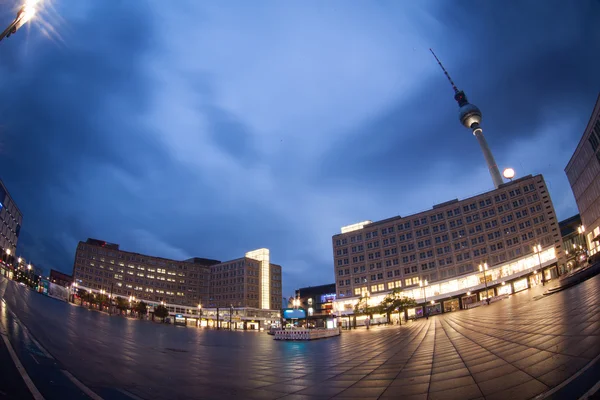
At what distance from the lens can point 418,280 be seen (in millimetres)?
84125

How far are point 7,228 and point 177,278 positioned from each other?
220ft

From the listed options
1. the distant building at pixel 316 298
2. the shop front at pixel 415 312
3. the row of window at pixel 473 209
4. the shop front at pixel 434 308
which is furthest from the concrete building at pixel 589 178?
the distant building at pixel 316 298

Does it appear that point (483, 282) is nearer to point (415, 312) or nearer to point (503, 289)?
point (503, 289)

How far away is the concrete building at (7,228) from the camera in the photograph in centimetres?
8025

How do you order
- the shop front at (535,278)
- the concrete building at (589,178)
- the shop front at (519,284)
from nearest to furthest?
the concrete building at (589,178) → the shop front at (535,278) → the shop front at (519,284)

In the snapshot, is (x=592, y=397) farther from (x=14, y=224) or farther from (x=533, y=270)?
(x=14, y=224)

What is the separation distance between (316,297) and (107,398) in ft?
433

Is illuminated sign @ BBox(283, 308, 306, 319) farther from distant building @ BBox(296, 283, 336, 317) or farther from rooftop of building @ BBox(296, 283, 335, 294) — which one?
rooftop of building @ BBox(296, 283, 335, 294)

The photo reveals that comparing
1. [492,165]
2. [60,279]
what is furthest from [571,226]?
Answer: [60,279]

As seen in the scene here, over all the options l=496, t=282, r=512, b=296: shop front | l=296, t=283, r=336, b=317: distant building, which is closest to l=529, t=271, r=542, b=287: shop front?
l=496, t=282, r=512, b=296: shop front

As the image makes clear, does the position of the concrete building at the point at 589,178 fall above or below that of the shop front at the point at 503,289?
above

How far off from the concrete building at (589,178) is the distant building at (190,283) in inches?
4463

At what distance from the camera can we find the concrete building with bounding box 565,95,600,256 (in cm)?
5747

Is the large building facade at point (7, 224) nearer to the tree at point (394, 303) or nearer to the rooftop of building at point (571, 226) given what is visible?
the tree at point (394, 303)
